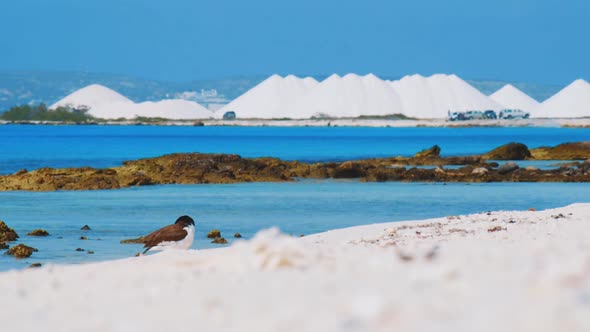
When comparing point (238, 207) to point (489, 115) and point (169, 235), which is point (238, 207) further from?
point (489, 115)

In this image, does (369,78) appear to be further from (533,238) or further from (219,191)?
(533,238)

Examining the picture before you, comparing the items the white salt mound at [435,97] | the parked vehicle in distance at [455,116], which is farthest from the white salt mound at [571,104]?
the parked vehicle in distance at [455,116]

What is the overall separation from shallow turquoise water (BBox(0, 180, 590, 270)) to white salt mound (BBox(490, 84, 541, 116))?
134 metres

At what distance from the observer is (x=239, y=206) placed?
18297 millimetres

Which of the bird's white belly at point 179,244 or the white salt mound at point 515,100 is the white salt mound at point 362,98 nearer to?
the white salt mound at point 515,100

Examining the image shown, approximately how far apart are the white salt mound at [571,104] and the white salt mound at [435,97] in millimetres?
6862

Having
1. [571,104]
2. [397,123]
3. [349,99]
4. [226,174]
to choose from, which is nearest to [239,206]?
[226,174]

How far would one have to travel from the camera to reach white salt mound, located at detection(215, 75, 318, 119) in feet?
469

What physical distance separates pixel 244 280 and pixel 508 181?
2086 centimetres

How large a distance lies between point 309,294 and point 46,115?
6270 inches

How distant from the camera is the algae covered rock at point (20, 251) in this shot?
35.7ft

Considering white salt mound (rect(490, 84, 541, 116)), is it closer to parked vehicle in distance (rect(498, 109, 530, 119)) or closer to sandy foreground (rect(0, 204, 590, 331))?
parked vehicle in distance (rect(498, 109, 530, 119))

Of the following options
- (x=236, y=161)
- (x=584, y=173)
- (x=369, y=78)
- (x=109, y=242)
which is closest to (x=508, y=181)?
(x=584, y=173)

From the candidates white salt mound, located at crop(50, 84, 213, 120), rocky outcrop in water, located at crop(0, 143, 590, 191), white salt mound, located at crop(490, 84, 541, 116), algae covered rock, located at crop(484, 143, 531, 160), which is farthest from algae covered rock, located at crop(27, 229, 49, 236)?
white salt mound, located at crop(490, 84, 541, 116)
